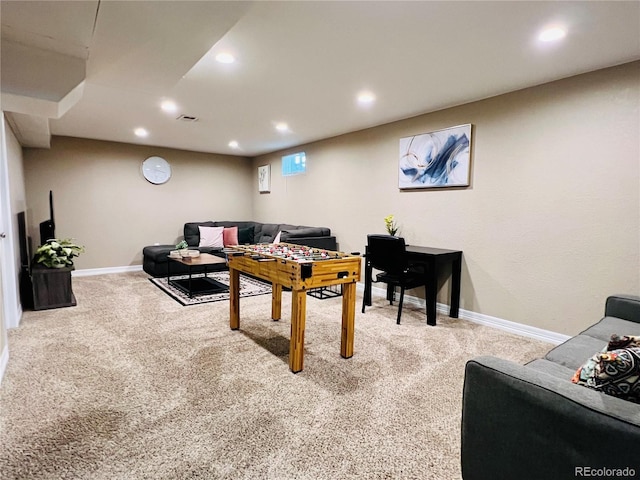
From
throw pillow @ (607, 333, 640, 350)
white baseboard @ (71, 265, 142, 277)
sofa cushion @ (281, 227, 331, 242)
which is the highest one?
sofa cushion @ (281, 227, 331, 242)

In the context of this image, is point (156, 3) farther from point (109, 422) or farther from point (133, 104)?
point (133, 104)

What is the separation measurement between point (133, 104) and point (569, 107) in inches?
172

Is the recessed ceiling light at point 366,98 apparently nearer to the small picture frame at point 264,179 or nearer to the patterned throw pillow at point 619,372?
the patterned throw pillow at point 619,372

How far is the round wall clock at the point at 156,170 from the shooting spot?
20.6ft

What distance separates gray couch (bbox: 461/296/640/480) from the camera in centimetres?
96

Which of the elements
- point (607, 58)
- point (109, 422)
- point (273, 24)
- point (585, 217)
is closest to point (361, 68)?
point (273, 24)

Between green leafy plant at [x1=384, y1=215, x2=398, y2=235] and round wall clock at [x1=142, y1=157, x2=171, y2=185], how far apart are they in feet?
14.8

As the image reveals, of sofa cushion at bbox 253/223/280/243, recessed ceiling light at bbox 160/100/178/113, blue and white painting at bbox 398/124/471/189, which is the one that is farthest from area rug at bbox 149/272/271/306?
blue and white painting at bbox 398/124/471/189

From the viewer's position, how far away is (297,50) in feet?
7.97

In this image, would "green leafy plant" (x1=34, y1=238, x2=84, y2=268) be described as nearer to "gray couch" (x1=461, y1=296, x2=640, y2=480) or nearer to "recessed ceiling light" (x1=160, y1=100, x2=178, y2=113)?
"recessed ceiling light" (x1=160, y1=100, x2=178, y2=113)

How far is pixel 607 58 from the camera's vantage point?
→ 2.52 m

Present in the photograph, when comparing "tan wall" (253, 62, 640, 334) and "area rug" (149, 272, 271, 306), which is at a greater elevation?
"tan wall" (253, 62, 640, 334)

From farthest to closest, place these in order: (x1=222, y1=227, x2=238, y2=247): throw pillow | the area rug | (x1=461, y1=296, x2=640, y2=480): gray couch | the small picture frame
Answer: the small picture frame, (x1=222, y1=227, x2=238, y2=247): throw pillow, the area rug, (x1=461, y1=296, x2=640, y2=480): gray couch

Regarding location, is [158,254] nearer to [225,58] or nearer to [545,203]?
[225,58]
